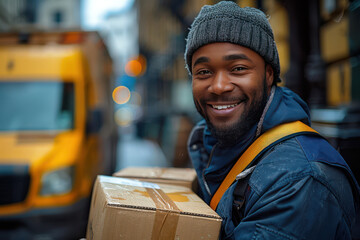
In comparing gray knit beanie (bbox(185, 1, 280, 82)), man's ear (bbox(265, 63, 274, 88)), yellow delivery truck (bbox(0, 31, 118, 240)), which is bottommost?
yellow delivery truck (bbox(0, 31, 118, 240))

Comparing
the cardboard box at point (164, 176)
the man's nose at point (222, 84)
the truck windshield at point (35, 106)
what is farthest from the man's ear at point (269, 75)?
the truck windshield at point (35, 106)

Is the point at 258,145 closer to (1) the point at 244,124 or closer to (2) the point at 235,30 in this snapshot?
(1) the point at 244,124

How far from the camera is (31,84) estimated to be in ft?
15.4

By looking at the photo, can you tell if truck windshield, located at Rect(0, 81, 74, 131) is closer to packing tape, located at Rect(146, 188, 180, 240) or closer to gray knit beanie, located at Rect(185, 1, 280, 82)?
gray knit beanie, located at Rect(185, 1, 280, 82)

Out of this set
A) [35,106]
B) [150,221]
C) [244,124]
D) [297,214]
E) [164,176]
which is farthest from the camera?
[35,106]

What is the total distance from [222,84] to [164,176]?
2.72ft

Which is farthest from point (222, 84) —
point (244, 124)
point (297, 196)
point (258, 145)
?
point (297, 196)

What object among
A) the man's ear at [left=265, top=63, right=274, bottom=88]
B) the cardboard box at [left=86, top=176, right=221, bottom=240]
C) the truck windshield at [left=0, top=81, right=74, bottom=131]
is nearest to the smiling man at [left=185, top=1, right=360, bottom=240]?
the man's ear at [left=265, top=63, right=274, bottom=88]

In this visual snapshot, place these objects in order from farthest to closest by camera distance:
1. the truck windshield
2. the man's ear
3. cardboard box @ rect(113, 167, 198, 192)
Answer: the truck windshield
cardboard box @ rect(113, 167, 198, 192)
the man's ear

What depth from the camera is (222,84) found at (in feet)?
5.63

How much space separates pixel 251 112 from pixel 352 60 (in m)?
2.88

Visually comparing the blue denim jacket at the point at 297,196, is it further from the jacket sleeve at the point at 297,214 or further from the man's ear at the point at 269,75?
the man's ear at the point at 269,75

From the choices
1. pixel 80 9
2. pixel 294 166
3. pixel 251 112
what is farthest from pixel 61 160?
pixel 80 9

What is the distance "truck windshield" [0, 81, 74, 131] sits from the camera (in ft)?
14.8
